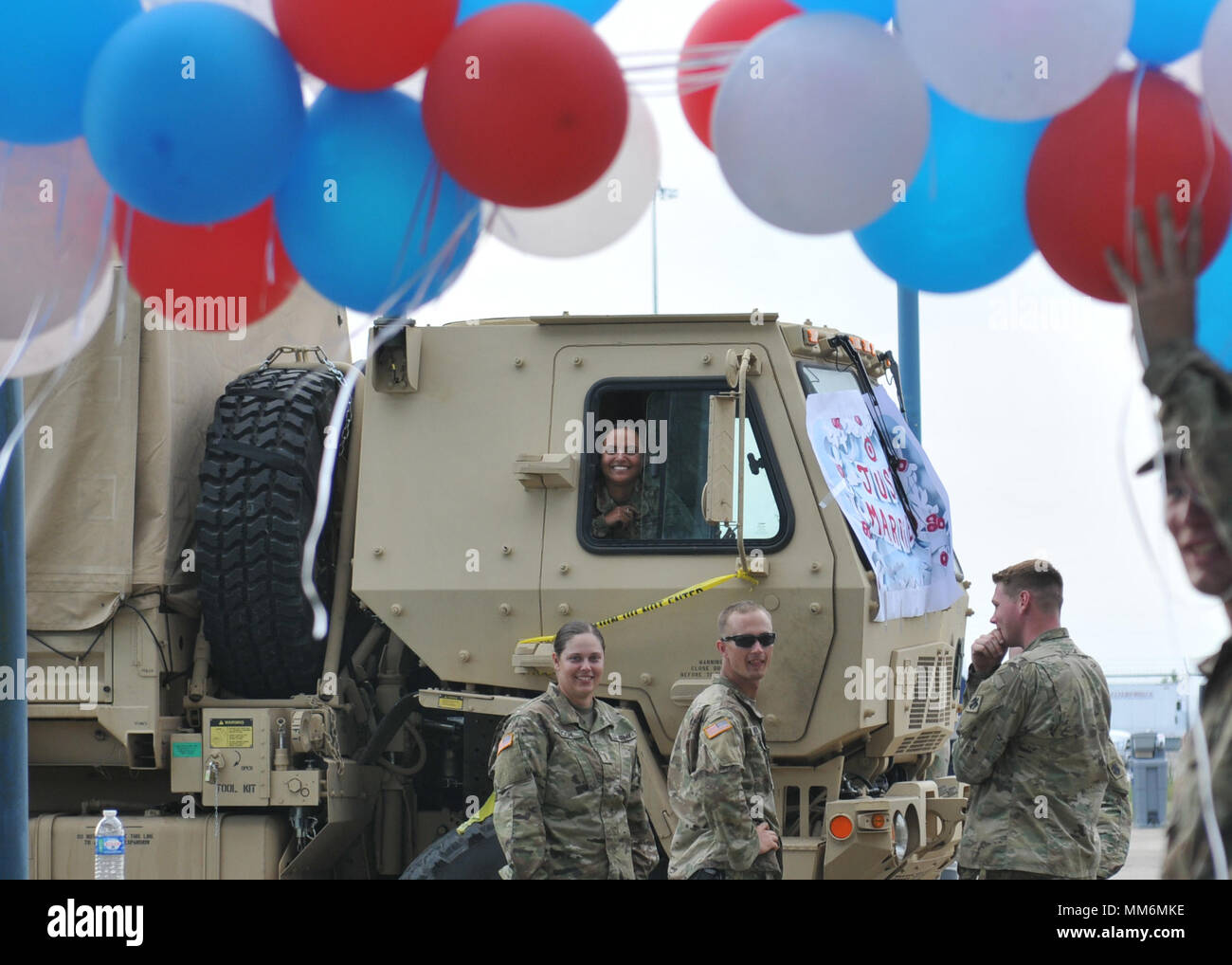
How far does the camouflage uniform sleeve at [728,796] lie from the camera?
4762 mm

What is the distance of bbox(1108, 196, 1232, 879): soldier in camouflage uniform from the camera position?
2588 millimetres

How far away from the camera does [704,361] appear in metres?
6.17

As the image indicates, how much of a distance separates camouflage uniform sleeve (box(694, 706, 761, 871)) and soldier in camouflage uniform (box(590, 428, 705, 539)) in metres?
1.36

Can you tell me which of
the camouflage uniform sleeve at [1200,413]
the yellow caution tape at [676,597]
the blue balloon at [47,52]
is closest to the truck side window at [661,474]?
the yellow caution tape at [676,597]

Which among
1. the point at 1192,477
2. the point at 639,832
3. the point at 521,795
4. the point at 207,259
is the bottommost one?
the point at 639,832

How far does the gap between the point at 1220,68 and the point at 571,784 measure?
2864mm

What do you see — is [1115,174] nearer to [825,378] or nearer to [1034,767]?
[1034,767]

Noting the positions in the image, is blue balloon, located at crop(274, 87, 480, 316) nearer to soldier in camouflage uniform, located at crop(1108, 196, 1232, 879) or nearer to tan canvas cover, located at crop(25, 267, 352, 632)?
soldier in camouflage uniform, located at crop(1108, 196, 1232, 879)

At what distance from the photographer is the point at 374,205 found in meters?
3.63

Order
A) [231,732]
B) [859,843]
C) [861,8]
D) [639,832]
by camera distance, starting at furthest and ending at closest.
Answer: [231,732]
[859,843]
[639,832]
[861,8]

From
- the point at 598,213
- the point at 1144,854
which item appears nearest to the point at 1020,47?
the point at 598,213

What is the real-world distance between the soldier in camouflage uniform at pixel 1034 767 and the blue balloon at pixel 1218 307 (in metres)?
2.04

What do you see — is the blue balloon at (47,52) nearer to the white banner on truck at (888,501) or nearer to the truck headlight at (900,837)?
the white banner on truck at (888,501)

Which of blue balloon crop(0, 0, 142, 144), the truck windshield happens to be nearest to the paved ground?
the truck windshield
